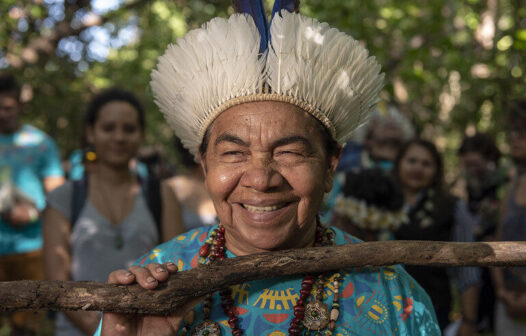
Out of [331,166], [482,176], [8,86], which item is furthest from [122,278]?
[482,176]

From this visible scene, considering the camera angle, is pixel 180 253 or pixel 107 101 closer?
pixel 180 253

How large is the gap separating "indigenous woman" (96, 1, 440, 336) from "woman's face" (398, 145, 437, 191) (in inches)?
115

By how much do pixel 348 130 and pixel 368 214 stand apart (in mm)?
1837

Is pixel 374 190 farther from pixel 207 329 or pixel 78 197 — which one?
pixel 207 329

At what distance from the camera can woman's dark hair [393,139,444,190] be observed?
5078 millimetres

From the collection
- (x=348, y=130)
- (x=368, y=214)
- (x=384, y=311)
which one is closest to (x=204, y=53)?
(x=348, y=130)

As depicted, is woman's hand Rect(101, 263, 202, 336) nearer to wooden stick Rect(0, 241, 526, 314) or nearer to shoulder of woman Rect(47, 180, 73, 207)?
wooden stick Rect(0, 241, 526, 314)

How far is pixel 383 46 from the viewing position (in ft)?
23.9

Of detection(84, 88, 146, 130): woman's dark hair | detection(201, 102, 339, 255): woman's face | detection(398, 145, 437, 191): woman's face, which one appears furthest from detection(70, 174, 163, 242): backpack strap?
detection(398, 145, 437, 191): woman's face

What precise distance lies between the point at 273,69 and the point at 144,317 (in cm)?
110

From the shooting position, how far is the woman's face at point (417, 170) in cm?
500

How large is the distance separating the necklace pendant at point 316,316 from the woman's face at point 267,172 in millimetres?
267

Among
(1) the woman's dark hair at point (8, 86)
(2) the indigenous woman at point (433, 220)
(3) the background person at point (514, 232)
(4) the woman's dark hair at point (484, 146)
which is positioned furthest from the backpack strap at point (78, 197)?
(4) the woman's dark hair at point (484, 146)

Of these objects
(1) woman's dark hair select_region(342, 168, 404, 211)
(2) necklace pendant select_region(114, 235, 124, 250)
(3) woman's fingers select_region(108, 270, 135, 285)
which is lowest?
(3) woman's fingers select_region(108, 270, 135, 285)
